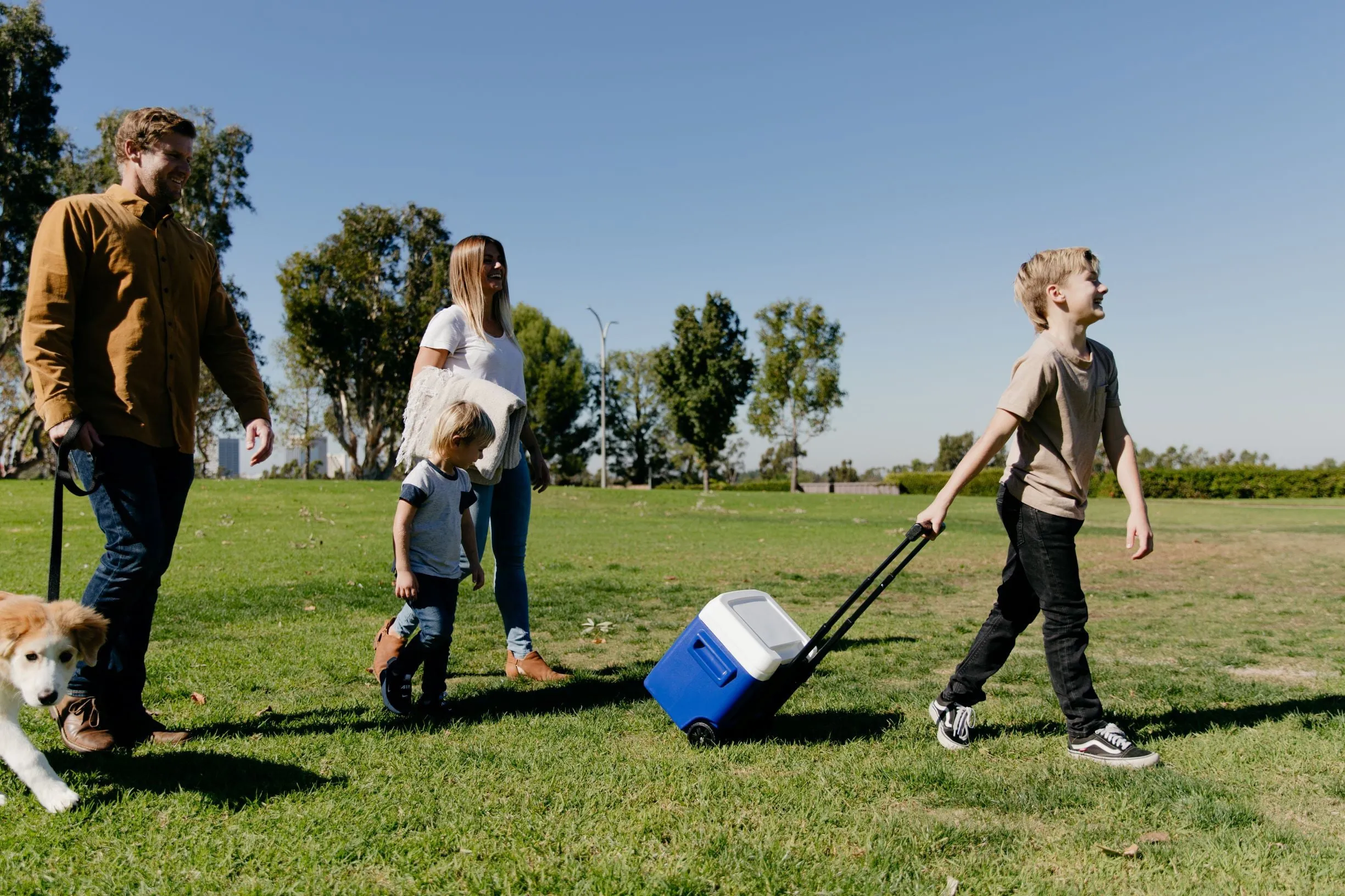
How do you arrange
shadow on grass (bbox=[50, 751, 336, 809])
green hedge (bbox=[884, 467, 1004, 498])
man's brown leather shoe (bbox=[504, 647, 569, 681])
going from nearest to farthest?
1. shadow on grass (bbox=[50, 751, 336, 809])
2. man's brown leather shoe (bbox=[504, 647, 569, 681])
3. green hedge (bbox=[884, 467, 1004, 498])

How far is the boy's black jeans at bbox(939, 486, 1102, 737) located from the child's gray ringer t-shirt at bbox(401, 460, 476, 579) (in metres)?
2.30

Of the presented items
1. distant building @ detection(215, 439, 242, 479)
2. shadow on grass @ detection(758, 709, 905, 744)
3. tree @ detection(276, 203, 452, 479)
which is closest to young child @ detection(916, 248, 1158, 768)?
shadow on grass @ detection(758, 709, 905, 744)

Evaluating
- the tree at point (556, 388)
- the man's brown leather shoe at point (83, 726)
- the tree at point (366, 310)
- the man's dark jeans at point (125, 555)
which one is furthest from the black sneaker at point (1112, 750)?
the tree at point (556, 388)

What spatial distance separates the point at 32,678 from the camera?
273 cm

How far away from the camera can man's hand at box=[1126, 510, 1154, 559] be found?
143 inches

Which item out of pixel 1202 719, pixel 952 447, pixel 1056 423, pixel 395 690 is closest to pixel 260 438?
pixel 395 690

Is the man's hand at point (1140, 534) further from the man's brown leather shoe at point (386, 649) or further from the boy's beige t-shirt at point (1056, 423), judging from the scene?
the man's brown leather shoe at point (386, 649)

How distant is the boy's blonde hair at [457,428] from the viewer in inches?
162

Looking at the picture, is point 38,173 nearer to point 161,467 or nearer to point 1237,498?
point 161,467

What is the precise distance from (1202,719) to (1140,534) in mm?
1251

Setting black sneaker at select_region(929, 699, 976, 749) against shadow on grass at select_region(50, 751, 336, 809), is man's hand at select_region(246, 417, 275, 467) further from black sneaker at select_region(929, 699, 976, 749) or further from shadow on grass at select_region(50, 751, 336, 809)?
black sneaker at select_region(929, 699, 976, 749)

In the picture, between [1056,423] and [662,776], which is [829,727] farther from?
[1056,423]

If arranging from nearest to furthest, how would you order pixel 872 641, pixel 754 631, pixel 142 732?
pixel 142 732 < pixel 754 631 < pixel 872 641

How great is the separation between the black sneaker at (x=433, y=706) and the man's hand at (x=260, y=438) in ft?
4.17
